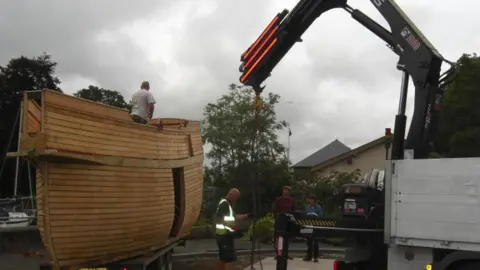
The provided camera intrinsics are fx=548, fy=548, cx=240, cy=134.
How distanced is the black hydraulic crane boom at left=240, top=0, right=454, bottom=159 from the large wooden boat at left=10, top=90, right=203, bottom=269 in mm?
1830

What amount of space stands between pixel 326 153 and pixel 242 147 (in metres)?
22.8

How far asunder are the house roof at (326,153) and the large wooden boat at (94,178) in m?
34.9

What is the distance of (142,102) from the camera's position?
869 cm

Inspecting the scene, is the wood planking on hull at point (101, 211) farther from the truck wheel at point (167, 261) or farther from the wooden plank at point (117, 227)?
the truck wheel at point (167, 261)

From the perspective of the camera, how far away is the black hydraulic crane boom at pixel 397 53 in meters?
6.22

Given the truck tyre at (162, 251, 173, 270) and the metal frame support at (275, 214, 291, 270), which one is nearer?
the metal frame support at (275, 214, 291, 270)

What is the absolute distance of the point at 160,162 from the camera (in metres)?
8.12

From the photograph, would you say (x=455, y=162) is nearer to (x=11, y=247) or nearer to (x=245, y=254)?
(x=245, y=254)

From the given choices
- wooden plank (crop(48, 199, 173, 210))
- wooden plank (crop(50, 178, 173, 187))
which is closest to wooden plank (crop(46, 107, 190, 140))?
wooden plank (crop(50, 178, 173, 187))

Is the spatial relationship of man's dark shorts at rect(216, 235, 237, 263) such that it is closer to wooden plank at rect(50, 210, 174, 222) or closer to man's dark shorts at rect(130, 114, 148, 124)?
wooden plank at rect(50, 210, 174, 222)

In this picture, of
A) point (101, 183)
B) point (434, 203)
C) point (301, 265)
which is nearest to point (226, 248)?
point (101, 183)

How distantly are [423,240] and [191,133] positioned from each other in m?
6.00

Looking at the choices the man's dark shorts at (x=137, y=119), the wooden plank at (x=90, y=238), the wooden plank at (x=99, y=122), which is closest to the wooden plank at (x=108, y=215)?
the wooden plank at (x=90, y=238)

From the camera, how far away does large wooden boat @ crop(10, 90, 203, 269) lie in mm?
6230
